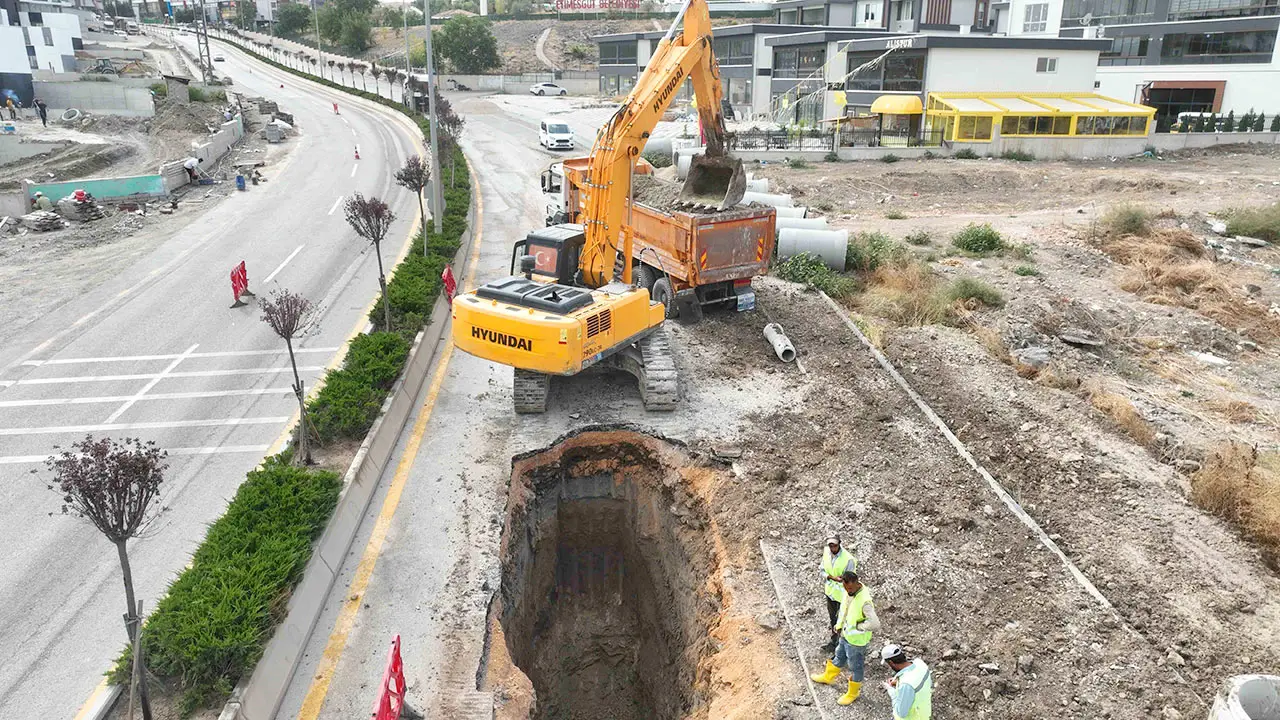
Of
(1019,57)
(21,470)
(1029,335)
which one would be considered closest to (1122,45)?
(1019,57)

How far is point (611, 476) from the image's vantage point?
1332cm

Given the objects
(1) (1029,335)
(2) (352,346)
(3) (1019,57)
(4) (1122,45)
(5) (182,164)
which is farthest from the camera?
(4) (1122,45)

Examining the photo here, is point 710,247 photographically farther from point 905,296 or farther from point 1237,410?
point 1237,410

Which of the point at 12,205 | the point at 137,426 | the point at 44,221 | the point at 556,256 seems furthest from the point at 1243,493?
the point at 12,205

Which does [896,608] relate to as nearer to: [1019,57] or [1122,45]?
[1019,57]

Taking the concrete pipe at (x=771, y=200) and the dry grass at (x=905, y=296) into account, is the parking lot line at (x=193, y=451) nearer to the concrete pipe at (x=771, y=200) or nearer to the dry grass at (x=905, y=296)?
the dry grass at (x=905, y=296)

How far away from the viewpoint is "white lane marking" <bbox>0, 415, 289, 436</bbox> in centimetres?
1402

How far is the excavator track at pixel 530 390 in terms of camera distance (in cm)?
1394

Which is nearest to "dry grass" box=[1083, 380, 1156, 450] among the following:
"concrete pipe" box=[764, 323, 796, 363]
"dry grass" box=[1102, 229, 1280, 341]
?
"concrete pipe" box=[764, 323, 796, 363]

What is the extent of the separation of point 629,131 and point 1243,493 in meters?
10.5

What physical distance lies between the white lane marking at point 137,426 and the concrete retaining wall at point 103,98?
166 ft

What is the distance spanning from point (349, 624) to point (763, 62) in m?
56.0

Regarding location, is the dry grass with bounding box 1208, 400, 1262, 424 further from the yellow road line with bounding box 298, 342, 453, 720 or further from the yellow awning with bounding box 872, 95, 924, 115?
the yellow awning with bounding box 872, 95, 924, 115

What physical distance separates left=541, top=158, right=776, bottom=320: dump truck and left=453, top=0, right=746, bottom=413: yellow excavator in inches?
59.5
